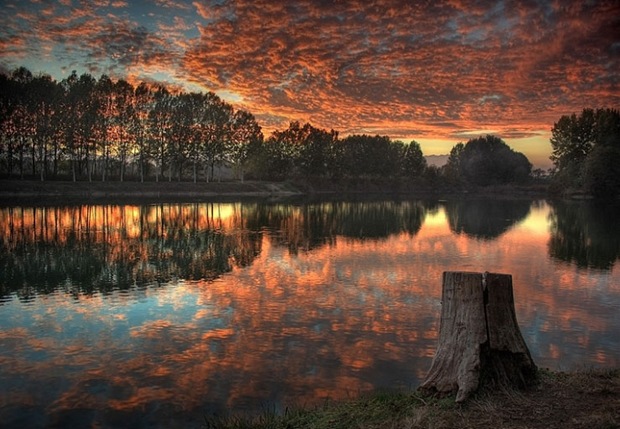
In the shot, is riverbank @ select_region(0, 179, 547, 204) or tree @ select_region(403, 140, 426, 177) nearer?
riverbank @ select_region(0, 179, 547, 204)

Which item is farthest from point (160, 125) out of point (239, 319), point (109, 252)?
point (239, 319)

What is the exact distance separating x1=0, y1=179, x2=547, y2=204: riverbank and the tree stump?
72.1 metres

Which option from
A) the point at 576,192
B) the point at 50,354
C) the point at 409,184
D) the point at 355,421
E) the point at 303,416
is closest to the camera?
the point at 355,421

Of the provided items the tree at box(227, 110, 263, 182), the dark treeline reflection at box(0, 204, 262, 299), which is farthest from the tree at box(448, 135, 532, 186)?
the dark treeline reflection at box(0, 204, 262, 299)

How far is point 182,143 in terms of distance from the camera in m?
114

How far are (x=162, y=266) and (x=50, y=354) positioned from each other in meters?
12.3

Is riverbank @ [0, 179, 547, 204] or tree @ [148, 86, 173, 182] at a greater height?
tree @ [148, 86, 173, 182]

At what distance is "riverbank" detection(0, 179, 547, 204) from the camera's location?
271ft

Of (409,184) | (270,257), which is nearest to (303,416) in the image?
(270,257)

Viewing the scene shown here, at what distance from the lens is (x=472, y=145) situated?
198875mm

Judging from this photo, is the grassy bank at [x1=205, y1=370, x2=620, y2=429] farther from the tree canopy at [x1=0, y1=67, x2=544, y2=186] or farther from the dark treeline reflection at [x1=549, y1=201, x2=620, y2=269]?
the tree canopy at [x1=0, y1=67, x2=544, y2=186]

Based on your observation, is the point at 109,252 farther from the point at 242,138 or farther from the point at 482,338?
the point at 242,138

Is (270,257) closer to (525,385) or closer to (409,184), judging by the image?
(525,385)

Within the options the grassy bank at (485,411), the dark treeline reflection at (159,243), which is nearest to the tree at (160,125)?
Result: the dark treeline reflection at (159,243)
